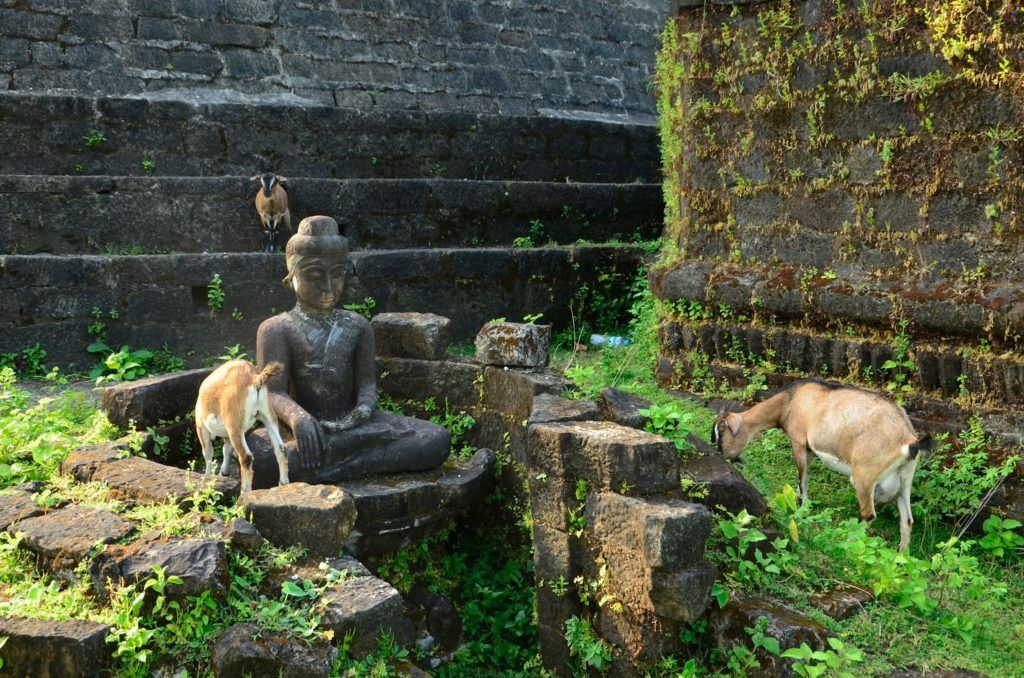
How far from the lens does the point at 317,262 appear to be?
533 centimetres

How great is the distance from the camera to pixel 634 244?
378 inches

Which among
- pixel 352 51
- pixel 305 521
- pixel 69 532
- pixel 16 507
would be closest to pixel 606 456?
pixel 305 521

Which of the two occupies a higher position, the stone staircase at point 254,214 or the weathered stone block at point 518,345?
the stone staircase at point 254,214

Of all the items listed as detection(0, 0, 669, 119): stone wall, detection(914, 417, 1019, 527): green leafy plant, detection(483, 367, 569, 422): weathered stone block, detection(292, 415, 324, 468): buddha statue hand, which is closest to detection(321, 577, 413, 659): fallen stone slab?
detection(292, 415, 324, 468): buddha statue hand

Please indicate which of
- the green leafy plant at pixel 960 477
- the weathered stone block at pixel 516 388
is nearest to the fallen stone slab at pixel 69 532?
the weathered stone block at pixel 516 388

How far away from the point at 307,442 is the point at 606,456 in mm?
1723

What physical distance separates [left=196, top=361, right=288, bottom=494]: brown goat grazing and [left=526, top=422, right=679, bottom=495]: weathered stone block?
55.1 inches

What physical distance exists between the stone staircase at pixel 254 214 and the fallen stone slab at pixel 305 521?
12.8ft

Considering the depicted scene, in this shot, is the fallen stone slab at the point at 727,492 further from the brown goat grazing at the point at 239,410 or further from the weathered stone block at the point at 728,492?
the brown goat grazing at the point at 239,410

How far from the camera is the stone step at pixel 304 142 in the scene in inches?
315

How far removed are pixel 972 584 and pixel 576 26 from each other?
974 centimetres

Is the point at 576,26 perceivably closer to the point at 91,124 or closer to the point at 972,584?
the point at 91,124

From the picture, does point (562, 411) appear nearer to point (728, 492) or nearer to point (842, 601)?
point (728, 492)

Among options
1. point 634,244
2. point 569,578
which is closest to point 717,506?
point 569,578
